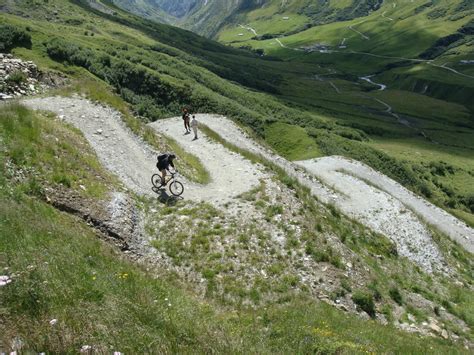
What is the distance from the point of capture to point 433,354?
1345 cm

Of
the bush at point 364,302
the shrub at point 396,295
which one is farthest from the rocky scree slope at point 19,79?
the shrub at point 396,295

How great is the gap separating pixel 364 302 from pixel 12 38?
55.3m

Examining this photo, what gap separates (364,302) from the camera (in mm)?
18781

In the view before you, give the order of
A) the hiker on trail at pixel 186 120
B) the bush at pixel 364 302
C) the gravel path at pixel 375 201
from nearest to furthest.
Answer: the bush at pixel 364 302 < the gravel path at pixel 375 201 < the hiker on trail at pixel 186 120

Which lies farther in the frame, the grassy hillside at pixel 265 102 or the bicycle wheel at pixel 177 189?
the grassy hillside at pixel 265 102

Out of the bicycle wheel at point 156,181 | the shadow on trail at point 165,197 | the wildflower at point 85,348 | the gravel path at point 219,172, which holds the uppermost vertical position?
the wildflower at point 85,348

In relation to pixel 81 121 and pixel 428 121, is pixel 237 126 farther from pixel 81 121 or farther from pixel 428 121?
pixel 428 121

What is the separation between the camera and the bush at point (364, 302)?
18734mm

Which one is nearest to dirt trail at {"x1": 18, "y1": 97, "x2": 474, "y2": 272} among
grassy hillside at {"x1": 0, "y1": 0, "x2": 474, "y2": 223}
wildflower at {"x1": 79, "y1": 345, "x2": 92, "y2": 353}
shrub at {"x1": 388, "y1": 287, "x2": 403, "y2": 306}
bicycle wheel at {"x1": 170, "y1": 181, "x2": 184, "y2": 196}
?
bicycle wheel at {"x1": 170, "y1": 181, "x2": 184, "y2": 196}

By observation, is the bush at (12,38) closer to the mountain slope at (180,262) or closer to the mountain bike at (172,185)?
the mountain slope at (180,262)

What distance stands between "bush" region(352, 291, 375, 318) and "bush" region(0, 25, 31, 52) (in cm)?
5141

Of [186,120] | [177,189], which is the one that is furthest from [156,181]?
[186,120]

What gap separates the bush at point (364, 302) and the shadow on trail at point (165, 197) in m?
11.6

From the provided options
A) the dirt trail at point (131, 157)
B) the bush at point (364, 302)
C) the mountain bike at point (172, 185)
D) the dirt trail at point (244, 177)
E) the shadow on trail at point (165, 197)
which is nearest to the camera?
the bush at point (364, 302)
